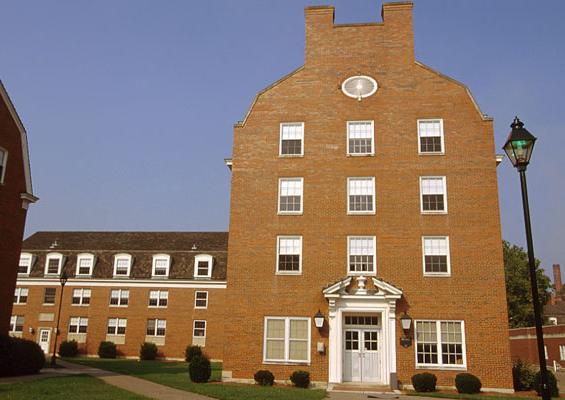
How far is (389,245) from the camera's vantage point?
23.4m

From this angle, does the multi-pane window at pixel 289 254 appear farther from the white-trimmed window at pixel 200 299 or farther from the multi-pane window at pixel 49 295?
the multi-pane window at pixel 49 295

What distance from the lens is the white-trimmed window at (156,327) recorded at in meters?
45.8

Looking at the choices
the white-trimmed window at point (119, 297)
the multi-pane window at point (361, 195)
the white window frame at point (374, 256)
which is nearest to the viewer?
the white window frame at point (374, 256)

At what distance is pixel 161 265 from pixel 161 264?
93 mm

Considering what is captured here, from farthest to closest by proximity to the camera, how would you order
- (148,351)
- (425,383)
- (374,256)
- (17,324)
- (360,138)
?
(17,324) → (148,351) → (360,138) → (374,256) → (425,383)

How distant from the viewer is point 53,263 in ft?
163

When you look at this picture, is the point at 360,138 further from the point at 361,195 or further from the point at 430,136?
the point at 430,136

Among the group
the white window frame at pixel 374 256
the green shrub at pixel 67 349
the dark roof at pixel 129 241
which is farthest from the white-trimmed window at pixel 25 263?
the white window frame at pixel 374 256

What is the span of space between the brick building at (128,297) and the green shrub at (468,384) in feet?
88.7

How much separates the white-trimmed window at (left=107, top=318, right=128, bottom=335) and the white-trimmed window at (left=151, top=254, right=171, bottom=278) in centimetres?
475

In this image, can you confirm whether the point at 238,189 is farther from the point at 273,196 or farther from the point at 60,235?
the point at 60,235

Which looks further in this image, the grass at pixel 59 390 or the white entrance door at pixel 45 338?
the white entrance door at pixel 45 338

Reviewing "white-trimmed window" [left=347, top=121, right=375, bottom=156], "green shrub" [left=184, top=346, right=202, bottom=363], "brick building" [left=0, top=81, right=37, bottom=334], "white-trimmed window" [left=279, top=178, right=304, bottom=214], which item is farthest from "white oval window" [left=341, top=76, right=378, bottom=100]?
"green shrub" [left=184, top=346, right=202, bottom=363]

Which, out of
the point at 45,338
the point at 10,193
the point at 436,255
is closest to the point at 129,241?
the point at 45,338
